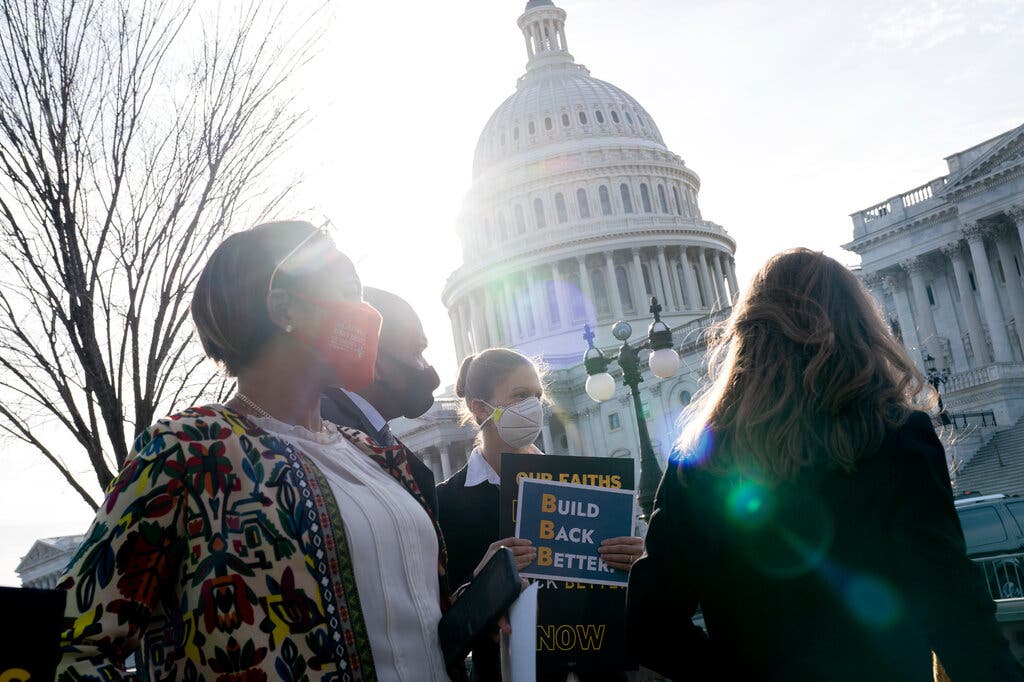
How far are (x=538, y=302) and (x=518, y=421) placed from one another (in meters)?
70.0

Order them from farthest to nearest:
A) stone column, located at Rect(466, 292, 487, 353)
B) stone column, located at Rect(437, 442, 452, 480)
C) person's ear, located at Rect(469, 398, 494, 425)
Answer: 1. stone column, located at Rect(466, 292, 487, 353)
2. stone column, located at Rect(437, 442, 452, 480)
3. person's ear, located at Rect(469, 398, 494, 425)

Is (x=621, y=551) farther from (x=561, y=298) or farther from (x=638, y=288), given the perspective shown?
(x=561, y=298)

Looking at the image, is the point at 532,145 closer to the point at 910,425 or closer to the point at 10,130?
the point at 10,130

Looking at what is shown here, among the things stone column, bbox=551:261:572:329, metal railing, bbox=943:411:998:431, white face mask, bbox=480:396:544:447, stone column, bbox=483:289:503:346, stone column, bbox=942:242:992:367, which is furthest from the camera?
stone column, bbox=483:289:503:346

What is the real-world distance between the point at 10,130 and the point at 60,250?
0.95m

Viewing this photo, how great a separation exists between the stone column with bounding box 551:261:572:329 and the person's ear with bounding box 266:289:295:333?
70296mm

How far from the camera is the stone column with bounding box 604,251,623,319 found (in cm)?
7219

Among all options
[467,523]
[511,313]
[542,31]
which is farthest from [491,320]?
[467,523]

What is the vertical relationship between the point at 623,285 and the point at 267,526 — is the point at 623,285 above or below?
above

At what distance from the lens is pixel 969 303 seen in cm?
4462

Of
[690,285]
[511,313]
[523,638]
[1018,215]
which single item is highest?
[511,313]

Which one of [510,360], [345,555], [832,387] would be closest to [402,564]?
[345,555]

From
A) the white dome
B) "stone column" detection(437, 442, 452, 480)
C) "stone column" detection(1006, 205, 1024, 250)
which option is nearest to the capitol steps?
"stone column" detection(1006, 205, 1024, 250)

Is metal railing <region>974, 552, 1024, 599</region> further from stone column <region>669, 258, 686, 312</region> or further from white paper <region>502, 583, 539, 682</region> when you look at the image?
stone column <region>669, 258, 686, 312</region>
